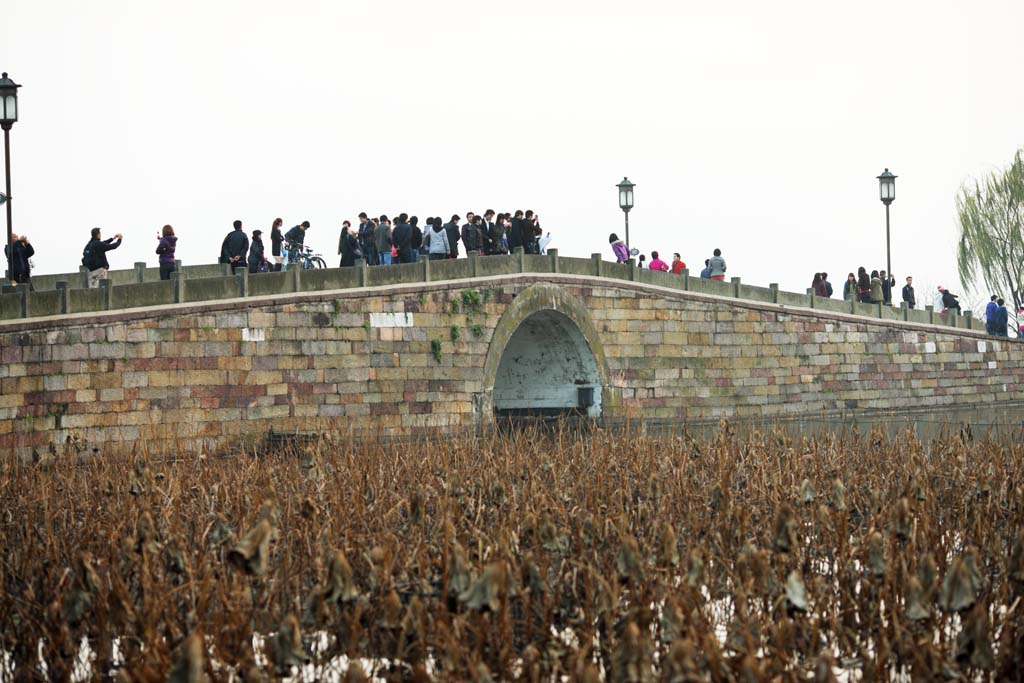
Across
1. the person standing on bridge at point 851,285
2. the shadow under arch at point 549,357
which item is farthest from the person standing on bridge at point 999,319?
the shadow under arch at point 549,357

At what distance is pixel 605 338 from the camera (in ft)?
83.8

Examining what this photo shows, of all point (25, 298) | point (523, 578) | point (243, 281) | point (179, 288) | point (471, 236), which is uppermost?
point (471, 236)

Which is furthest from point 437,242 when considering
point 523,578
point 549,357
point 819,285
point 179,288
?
point 523,578

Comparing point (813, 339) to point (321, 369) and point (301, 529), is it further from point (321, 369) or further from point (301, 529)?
point (301, 529)

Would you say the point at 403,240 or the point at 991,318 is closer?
the point at 403,240

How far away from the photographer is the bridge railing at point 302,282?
58.7 ft

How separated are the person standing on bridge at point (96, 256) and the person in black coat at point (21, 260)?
2.85 ft

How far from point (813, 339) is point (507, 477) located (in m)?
19.0

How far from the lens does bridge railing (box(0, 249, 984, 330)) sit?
1789 centimetres

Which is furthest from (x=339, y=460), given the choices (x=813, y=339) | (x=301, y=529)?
(x=813, y=339)

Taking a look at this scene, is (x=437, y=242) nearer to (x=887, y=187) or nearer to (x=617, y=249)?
(x=617, y=249)

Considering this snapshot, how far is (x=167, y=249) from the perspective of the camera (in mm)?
19812

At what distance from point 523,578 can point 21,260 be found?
13366mm

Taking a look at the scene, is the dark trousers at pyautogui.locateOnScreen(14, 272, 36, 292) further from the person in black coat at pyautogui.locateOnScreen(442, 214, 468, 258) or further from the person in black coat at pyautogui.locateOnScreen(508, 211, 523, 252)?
the person in black coat at pyautogui.locateOnScreen(508, 211, 523, 252)
